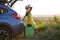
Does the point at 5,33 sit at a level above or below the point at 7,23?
below

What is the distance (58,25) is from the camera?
492 inches

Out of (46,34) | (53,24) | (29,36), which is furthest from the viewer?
(29,36)

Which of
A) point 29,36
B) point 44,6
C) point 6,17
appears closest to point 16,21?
point 6,17

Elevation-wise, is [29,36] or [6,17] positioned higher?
[6,17]

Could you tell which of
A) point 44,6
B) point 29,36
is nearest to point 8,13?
point 29,36

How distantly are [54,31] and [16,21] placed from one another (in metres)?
1.89

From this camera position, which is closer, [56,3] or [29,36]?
[29,36]

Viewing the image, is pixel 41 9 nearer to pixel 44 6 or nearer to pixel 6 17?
pixel 44 6

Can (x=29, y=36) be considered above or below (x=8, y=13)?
below

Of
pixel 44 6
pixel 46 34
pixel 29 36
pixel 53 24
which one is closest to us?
pixel 46 34

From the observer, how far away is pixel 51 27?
12500mm

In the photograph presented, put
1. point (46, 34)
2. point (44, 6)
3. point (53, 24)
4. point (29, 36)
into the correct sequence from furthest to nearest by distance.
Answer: point (44, 6)
point (29, 36)
point (53, 24)
point (46, 34)

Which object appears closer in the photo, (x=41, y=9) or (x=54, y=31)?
(x=54, y=31)

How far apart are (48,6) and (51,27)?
35.5ft
